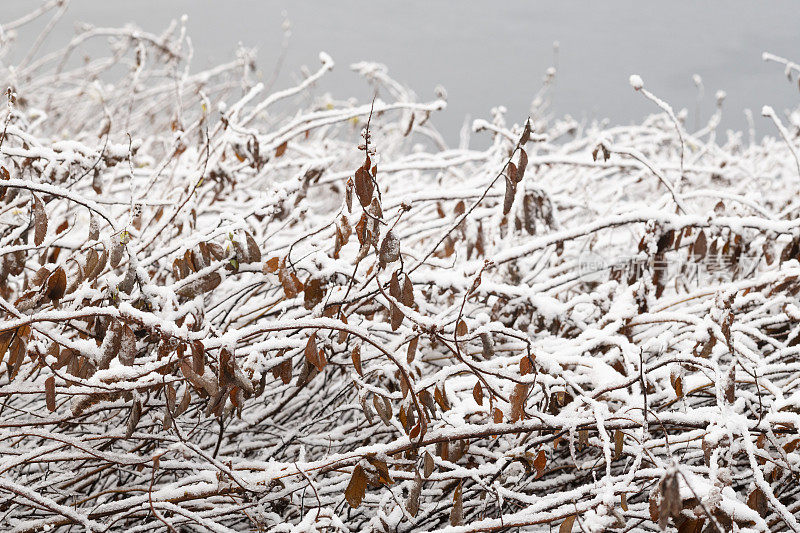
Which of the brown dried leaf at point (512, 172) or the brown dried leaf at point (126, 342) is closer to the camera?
the brown dried leaf at point (126, 342)

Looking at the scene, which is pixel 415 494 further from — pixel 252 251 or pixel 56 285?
pixel 56 285

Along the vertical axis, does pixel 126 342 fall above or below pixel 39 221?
below

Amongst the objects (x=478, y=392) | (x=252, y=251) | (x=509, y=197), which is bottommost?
(x=478, y=392)

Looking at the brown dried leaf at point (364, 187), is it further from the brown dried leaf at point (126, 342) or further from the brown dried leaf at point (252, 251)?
the brown dried leaf at point (126, 342)

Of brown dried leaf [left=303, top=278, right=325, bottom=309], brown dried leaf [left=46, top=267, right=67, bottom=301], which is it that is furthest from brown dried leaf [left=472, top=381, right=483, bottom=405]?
brown dried leaf [left=46, top=267, right=67, bottom=301]

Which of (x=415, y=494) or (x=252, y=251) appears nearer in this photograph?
(x=415, y=494)

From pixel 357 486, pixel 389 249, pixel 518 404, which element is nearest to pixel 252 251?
pixel 389 249

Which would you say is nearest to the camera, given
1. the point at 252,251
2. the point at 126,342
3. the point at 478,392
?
the point at 126,342

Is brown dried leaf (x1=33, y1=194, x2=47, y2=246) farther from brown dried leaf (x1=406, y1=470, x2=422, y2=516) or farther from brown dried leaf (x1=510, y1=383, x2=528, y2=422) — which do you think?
brown dried leaf (x1=510, y1=383, x2=528, y2=422)

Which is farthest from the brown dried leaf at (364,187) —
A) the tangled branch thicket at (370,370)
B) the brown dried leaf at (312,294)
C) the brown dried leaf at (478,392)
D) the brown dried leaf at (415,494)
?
the brown dried leaf at (415,494)

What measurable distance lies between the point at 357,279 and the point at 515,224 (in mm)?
918

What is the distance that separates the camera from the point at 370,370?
73.3 inches

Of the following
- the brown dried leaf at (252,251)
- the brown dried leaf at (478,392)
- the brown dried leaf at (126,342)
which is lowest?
the brown dried leaf at (478,392)

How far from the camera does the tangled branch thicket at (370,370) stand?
1.55 metres
